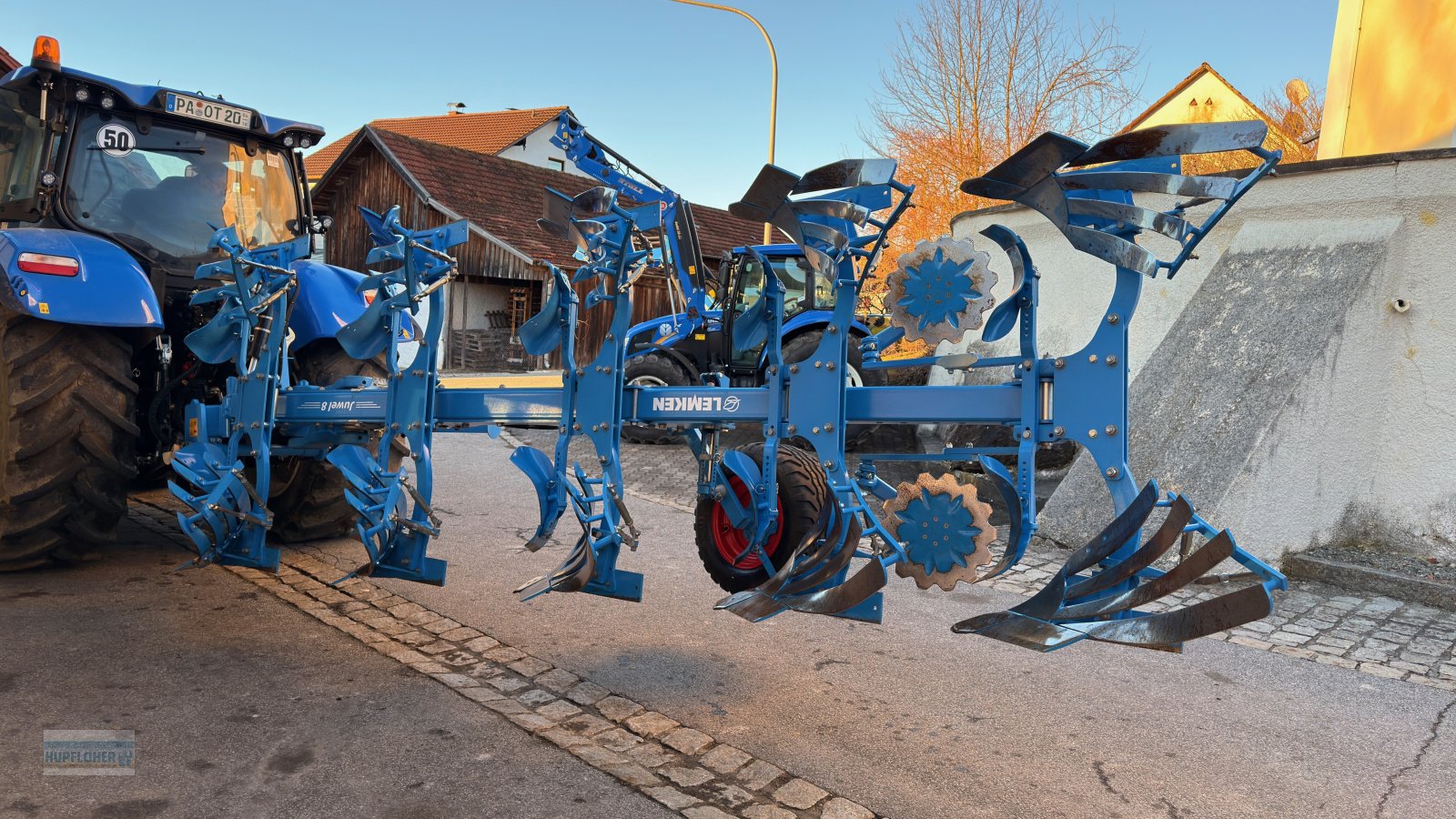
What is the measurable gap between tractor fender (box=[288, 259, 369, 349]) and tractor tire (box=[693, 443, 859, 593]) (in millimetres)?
2576

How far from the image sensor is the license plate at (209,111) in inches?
221

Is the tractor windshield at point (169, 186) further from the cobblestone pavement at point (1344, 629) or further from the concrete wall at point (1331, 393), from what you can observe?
the concrete wall at point (1331, 393)

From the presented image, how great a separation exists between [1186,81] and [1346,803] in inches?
1010

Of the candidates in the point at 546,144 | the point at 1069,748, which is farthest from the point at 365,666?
the point at 546,144

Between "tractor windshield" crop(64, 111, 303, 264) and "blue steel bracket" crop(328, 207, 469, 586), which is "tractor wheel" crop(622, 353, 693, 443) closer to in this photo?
"tractor windshield" crop(64, 111, 303, 264)

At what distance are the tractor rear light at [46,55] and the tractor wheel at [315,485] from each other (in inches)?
67.7

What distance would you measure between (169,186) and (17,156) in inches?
28.3

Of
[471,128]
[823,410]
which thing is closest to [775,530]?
[823,410]

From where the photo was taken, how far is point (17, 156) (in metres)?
5.59

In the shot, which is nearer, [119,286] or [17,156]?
[119,286]

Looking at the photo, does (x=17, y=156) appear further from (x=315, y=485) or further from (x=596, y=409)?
(x=596, y=409)

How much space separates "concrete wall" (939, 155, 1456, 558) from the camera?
5.87 metres

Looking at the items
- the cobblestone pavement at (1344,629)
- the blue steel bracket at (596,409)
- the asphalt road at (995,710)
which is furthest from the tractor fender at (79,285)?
the cobblestone pavement at (1344,629)

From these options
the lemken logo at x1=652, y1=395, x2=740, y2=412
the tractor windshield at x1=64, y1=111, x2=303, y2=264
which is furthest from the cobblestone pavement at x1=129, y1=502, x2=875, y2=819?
the tractor windshield at x1=64, y1=111, x2=303, y2=264
